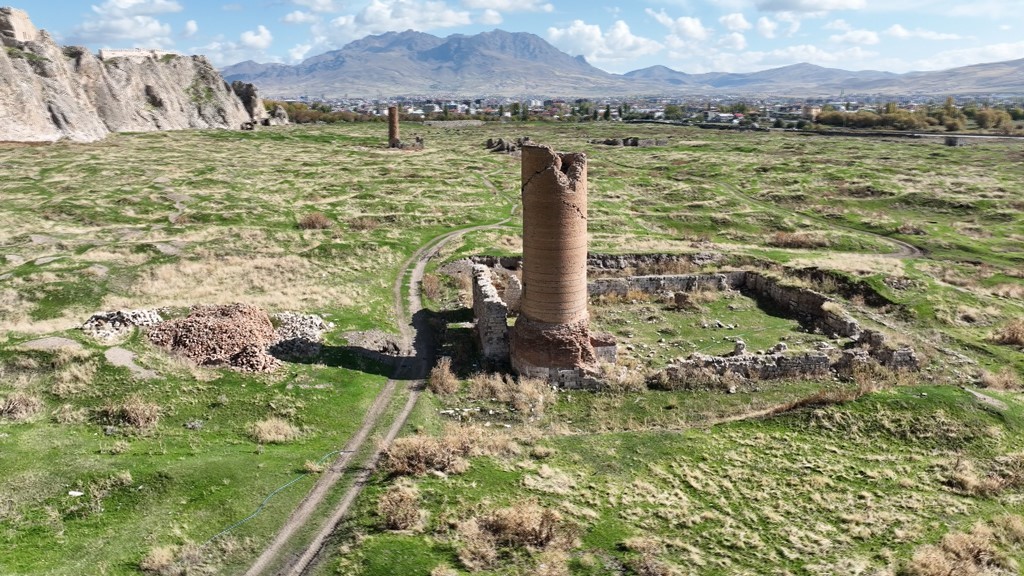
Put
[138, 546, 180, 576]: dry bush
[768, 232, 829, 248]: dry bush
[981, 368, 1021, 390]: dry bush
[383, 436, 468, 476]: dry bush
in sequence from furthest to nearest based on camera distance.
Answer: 1. [768, 232, 829, 248]: dry bush
2. [981, 368, 1021, 390]: dry bush
3. [383, 436, 468, 476]: dry bush
4. [138, 546, 180, 576]: dry bush

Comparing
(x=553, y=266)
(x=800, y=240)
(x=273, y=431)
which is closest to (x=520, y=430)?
(x=553, y=266)

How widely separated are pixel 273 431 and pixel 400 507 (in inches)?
208

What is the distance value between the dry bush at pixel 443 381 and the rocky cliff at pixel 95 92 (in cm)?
7919

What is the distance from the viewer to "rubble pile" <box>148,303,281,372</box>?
20.5 m

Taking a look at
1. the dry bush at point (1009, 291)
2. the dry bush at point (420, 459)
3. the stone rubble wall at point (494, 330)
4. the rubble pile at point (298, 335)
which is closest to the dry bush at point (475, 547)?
the dry bush at point (420, 459)

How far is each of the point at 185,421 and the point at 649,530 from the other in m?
12.5

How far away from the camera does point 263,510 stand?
13.7 meters

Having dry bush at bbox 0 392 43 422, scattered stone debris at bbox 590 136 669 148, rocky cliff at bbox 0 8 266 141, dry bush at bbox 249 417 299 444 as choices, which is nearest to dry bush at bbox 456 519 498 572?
dry bush at bbox 249 417 299 444

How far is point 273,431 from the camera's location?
55.4 ft

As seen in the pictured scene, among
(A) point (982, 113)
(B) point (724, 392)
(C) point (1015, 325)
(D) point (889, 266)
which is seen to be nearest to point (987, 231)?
(D) point (889, 266)

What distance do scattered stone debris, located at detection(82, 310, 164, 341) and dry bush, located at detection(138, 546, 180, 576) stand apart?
11633 mm

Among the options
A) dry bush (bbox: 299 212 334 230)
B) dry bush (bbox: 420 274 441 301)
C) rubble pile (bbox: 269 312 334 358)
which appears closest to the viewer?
rubble pile (bbox: 269 312 334 358)

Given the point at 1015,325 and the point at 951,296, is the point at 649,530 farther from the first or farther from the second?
the point at 951,296

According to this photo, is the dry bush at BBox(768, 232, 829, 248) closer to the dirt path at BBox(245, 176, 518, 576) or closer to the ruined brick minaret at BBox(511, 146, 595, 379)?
the dirt path at BBox(245, 176, 518, 576)
